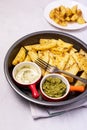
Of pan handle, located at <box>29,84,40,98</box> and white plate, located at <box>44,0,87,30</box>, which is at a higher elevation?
white plate, located at <box>44,0,87,30</box>

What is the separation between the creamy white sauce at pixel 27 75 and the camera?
2.57 ft

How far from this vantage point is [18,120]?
0.75 m

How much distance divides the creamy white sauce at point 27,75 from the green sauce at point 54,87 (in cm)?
5

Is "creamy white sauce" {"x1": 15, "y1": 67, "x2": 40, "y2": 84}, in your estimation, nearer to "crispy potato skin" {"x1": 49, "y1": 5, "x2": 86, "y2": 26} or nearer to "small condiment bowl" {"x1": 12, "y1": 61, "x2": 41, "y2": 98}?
"small condiment bowl" {"x1": 12, "y1": 61, "x2": 41, "y2": 98}

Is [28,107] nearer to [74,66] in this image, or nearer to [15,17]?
[74,66]

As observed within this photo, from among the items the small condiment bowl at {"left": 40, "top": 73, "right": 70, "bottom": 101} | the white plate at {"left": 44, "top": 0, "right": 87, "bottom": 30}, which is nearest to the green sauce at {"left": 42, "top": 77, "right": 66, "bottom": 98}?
the small condiment bowl at {"left": 40, "top": 73, "right": 70, "bottom": 101}

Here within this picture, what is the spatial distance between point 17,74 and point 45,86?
0.36ft

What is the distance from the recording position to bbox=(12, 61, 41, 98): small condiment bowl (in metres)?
0.76

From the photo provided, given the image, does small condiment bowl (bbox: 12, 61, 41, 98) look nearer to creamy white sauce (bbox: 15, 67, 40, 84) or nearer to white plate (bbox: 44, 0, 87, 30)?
creamy white sauce (bbox: 15, 67, 40, 84)

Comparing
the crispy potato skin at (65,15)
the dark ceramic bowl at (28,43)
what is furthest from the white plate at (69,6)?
the dark ceramic bowl at (28,43)

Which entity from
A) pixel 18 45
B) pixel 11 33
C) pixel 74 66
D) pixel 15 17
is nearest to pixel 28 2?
pixel 15 17

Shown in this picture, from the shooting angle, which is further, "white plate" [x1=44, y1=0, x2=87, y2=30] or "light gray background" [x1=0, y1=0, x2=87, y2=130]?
"white plate" [x1=44, y1=0, x2=87, y2=30]

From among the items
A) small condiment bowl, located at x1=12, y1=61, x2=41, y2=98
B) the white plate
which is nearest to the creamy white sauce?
small condiment bowl, located at x1=12, y1=61, x2=41, y2=98

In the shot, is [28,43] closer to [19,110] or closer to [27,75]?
[27,75]
